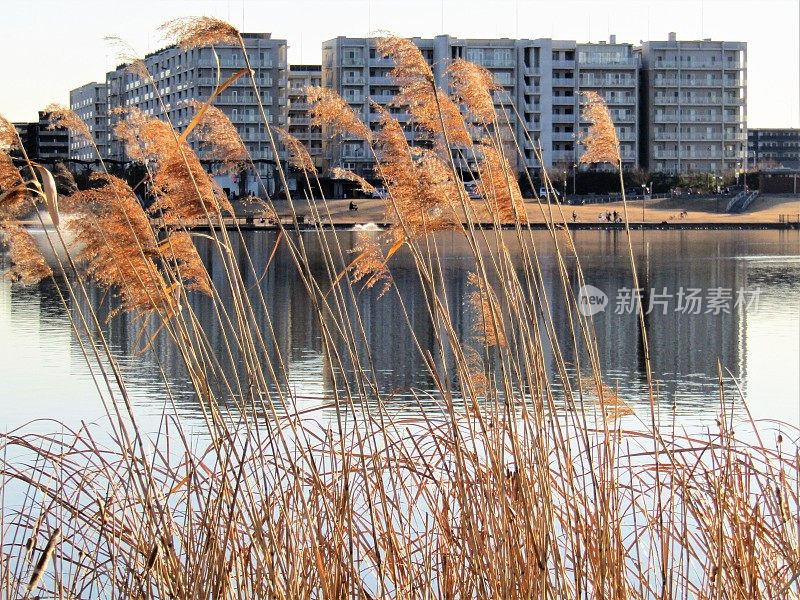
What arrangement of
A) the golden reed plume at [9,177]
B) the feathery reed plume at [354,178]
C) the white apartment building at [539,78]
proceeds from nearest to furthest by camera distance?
1. the golden reed plume at [9,177]
2. the feathery reed plume at [354,178]
3. the white apartment building at [539,78]

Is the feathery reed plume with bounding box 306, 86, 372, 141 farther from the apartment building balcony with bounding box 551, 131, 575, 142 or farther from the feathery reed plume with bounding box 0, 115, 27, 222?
the apartment building balcony with bounding box 551, 131, 575, 142

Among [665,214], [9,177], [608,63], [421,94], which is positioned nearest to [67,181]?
[9,177]

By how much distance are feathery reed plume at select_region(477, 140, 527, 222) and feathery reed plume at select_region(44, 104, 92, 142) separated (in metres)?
0.95

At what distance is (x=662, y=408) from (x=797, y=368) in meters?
2.90

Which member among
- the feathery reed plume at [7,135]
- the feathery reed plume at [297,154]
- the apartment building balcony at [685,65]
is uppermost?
the apartment building balcony at [685,65]

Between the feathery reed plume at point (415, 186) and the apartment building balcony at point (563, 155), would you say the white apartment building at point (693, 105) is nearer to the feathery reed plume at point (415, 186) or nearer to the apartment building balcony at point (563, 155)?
the apartment building balcony at point (563, 155)

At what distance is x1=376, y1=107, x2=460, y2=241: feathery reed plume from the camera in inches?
114

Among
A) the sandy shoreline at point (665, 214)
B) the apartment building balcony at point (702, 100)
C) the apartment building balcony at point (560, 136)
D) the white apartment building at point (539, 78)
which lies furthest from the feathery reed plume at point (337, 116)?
the apartment building balcony at point (702, 100)

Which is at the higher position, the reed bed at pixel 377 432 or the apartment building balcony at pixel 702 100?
the apartment building balcony at pixel 702 100

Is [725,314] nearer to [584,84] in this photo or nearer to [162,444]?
[162,444]

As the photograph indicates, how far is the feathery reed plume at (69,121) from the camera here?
2869mm

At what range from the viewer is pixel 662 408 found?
792cm

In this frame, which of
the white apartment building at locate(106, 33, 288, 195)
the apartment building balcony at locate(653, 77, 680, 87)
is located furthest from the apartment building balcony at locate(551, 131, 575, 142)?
the white apartment building at locate(106, 33, 288, 195)

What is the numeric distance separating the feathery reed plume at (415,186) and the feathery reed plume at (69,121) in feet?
2.31
